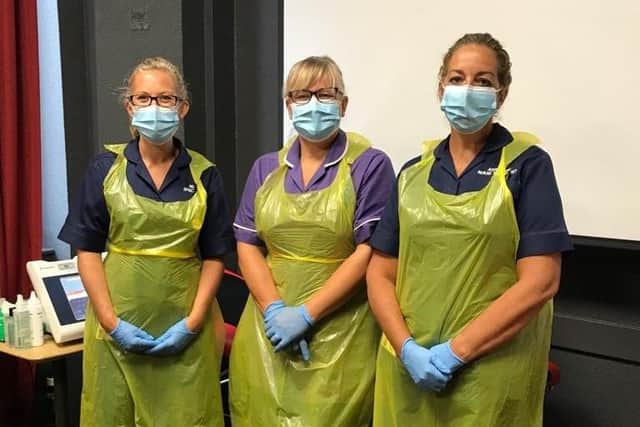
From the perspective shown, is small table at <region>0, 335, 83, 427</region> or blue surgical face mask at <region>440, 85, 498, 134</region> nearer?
blue surgical face mask at <region>440, 85, 498, 134</region>

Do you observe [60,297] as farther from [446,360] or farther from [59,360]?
[446,360]

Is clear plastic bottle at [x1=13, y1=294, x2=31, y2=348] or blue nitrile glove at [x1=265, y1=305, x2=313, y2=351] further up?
blue nitrile glove at [x1=265, y1=305, x2=313, y2=351]

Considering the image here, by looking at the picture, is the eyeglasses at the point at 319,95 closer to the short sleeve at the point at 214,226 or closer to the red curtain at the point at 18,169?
the short sleeve at the point at 214,226

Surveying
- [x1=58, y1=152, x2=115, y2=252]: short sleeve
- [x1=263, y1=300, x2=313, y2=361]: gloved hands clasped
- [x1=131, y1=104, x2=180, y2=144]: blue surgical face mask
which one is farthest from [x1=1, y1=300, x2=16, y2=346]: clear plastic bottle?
[x1=263, y1=300, x2=313, y2=361]: gloved hands clasped

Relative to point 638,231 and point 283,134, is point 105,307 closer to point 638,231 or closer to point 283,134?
point 283,134

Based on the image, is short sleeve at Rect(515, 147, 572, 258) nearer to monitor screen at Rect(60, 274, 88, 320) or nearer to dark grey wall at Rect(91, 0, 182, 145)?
monitor screen at Rect(60, 274, 88, 320)

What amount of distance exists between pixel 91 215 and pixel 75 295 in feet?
2.25

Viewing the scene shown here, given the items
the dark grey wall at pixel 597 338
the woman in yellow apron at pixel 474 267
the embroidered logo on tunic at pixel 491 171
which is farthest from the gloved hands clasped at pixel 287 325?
the dark grey wall at pixel 597 338

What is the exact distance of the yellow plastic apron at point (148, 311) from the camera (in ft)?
5.55

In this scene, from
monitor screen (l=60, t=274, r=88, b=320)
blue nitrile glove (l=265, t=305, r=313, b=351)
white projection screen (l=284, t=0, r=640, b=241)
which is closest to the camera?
blue nitrile glove (l=265, t=305, r=313, b=351)

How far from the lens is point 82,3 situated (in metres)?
2.99

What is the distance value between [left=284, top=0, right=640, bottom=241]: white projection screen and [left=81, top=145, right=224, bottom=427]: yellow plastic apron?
88 centimetres

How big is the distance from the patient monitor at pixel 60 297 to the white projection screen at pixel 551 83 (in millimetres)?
1184

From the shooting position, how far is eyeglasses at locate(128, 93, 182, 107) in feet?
5.55
